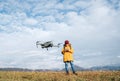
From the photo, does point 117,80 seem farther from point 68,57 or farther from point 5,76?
point 5,76

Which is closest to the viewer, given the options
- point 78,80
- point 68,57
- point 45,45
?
point 78,80

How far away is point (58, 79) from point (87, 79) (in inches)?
77.2

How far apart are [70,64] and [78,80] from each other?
5341 millimetres

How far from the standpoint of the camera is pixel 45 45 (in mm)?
57938

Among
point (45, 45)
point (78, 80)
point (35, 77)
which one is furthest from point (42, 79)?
point (45, 45)

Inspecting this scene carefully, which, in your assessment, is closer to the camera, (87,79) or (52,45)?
(87,79)

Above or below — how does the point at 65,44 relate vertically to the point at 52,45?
below

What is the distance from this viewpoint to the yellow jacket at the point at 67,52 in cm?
2408

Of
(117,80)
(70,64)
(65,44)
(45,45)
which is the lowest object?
(117,80)

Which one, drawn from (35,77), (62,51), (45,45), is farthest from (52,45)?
(35,77)

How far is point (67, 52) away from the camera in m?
24.2

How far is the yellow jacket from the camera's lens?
24.1 m

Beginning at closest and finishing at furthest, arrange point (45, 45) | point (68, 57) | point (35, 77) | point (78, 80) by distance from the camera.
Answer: point (78, 80), point (35, 77), point (68, 57), point (45, 45)

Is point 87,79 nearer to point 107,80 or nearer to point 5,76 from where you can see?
point 107,80
